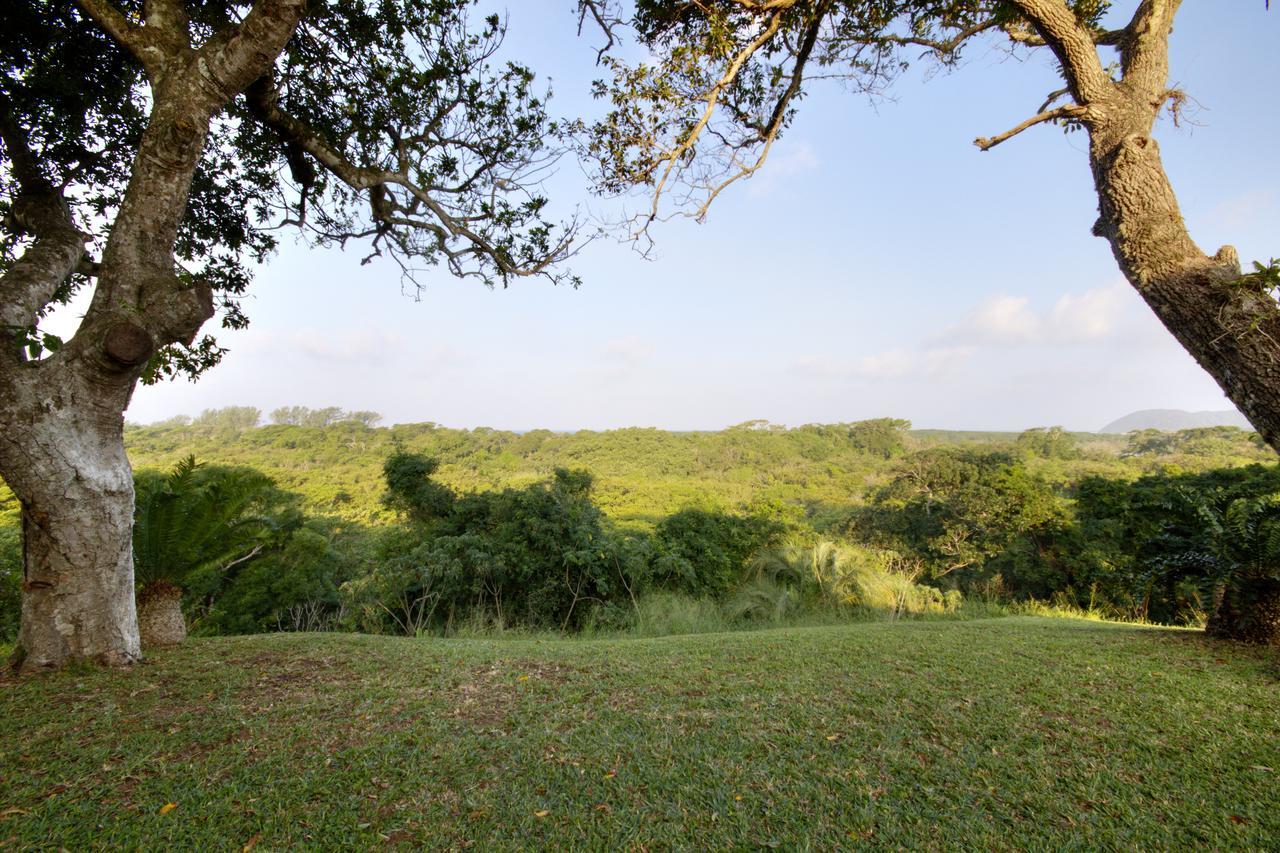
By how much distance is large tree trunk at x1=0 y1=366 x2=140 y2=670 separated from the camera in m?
2.71

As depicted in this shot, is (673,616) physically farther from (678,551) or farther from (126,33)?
(126,33)

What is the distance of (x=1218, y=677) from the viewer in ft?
10.7

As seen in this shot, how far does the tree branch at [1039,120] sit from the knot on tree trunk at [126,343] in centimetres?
497

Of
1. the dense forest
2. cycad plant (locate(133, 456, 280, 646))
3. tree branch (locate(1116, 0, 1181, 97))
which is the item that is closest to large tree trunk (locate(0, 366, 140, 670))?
cycad plant (locate(133, 456, 280, 646))

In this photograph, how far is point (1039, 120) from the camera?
2.74 meters

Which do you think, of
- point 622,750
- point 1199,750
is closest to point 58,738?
point 622,750

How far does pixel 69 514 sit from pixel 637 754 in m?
3.44

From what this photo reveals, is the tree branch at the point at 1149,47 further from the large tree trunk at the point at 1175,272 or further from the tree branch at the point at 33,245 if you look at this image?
the tree branch at the point at 33,245

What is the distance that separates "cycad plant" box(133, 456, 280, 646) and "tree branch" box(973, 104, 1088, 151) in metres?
6.13

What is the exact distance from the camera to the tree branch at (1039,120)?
2590 mm

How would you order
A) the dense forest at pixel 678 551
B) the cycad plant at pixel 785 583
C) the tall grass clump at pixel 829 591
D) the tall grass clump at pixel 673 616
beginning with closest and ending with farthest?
the dense forest at pixel 678 551
the tall grass clump at pixel 673 616
the tall grass clump at pixel 829 591
the cycad plant at pixel 785 583

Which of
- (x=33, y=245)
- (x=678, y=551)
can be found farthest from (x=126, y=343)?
(x=678, y=551)

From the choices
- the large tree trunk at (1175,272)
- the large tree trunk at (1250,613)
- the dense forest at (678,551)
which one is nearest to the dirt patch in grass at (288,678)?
the dense forest at (678,551)

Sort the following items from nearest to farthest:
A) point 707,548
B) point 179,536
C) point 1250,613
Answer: point 179,536, point 1250,613, point 707,548
